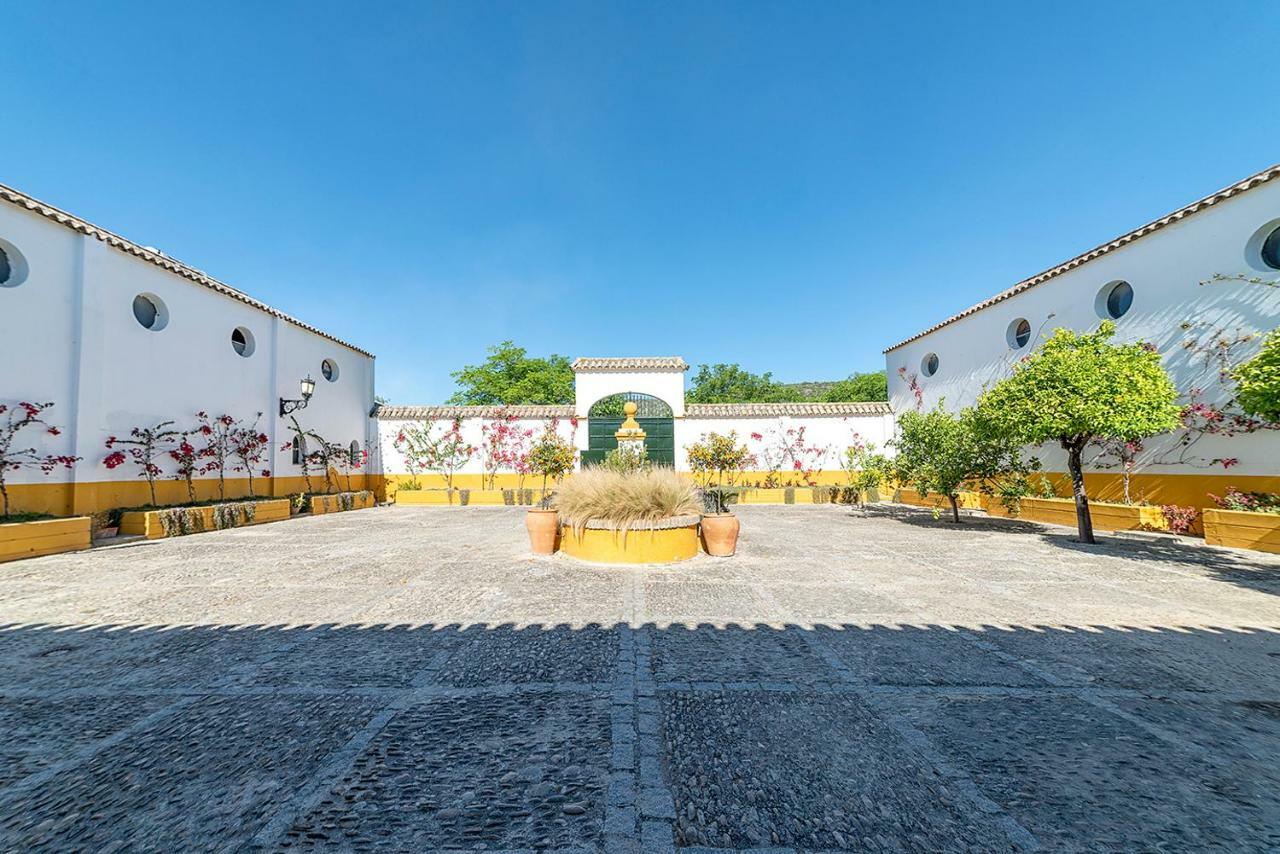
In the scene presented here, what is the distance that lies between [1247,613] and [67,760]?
9360 mm

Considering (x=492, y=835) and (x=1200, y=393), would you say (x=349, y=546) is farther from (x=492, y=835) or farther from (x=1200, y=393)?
(x=1200, y=393)

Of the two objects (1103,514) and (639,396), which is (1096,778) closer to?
(1103,514)

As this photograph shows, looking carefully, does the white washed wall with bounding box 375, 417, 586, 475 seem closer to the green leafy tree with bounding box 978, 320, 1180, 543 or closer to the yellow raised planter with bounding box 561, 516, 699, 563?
the yellow raised planter with bounding box 561, 516, 699, 563

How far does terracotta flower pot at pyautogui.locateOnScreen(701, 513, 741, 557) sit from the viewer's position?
7.23 metres

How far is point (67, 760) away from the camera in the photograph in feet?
8.08

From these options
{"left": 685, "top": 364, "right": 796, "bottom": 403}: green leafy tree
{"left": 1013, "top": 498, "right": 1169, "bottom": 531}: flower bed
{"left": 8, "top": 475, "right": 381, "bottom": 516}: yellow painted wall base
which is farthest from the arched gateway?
{"left": 685, "top": 364, "right": 796, "bottom": 403}: green leafy tree

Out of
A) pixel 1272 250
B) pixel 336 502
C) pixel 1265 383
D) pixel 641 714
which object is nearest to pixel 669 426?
pixel 336 502

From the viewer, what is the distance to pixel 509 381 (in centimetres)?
3456

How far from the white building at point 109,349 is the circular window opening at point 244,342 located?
0.09 ft

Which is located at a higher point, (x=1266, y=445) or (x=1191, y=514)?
(x=1266, y=445)

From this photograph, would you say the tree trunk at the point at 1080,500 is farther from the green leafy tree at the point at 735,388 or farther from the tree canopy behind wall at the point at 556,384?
the green leafy tree at the point at 735,388

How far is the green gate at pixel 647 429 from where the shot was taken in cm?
1791

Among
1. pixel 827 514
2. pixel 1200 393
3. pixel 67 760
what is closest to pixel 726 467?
pixel 827 514

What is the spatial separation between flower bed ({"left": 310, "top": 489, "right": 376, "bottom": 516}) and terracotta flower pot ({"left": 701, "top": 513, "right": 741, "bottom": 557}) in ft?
39.3
